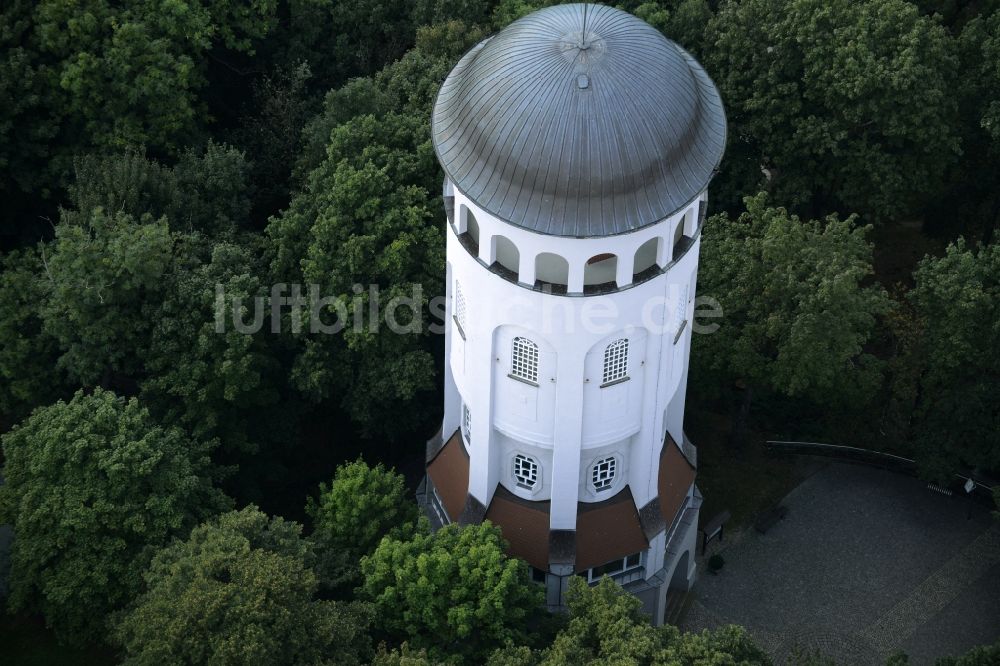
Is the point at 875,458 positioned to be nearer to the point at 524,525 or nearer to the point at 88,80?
the point at 524,525

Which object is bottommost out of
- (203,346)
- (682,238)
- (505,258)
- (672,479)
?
(672,479)

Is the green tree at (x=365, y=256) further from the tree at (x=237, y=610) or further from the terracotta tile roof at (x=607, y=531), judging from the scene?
the tree at (x=237, y=610)

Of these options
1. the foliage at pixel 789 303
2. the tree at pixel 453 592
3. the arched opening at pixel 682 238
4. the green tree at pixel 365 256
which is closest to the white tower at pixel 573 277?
the arched opening at pixel 682 238

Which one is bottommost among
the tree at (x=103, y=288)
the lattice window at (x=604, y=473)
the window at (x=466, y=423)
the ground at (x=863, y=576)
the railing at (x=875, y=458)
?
the ground at (x=863, y=576)

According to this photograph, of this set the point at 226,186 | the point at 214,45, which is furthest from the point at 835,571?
the point at 214,45

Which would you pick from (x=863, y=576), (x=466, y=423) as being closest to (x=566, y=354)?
(x=466, y=423)

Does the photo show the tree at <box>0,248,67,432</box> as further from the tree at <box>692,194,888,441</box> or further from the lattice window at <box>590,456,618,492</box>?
the tree at <box>692,194,888,441</box>
